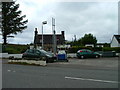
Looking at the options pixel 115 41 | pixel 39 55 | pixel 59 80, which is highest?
pixel 115 41

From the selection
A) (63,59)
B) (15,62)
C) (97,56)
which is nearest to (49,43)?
(97,56)

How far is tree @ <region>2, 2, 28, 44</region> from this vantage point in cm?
4356

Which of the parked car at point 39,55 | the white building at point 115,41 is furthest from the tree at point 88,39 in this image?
the parked car at point 39,55

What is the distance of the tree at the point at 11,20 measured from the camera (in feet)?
143

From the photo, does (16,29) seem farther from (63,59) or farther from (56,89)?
(56,89)

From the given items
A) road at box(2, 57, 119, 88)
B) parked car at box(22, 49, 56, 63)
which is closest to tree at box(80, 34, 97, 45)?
parked car at box(22, 49, 56, 63)

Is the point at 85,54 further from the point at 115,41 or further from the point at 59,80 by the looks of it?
the point at 115,41

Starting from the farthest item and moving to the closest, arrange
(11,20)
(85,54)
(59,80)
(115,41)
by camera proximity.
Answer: (115,41)
(11,20)
(85,54)
(59,80)

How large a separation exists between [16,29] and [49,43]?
20685mm

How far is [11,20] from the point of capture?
4484cm

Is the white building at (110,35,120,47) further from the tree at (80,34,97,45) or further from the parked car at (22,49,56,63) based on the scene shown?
the parked car at (22,49,56,63)

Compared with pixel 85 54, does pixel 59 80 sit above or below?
below

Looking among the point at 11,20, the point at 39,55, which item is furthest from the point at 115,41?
the point at 39,55

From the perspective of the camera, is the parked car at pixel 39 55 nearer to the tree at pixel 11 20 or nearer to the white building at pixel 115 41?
the tree at pixel 11 20
